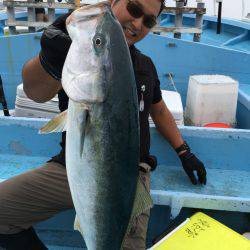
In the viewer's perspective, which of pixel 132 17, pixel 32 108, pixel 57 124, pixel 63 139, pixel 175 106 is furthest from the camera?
pixel 32 108

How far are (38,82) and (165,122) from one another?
4.67 ft

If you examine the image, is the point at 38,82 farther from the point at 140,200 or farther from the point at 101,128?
the point at 140,200

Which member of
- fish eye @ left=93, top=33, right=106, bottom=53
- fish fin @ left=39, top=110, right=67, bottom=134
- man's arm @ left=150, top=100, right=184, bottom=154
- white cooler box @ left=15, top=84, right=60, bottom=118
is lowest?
white cooler box @ left=15, top=84, right=60, bottom=118

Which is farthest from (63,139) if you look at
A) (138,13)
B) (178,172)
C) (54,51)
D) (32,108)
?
(32,108)

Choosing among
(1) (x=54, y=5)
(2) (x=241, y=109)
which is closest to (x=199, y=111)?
(2) (x=241, y=109)

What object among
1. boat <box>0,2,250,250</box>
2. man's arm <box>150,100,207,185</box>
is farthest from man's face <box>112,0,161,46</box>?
boat <box>0,2,250,250</box>

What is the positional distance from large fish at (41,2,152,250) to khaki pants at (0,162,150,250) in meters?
0.77

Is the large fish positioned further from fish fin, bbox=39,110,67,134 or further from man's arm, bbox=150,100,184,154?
man's arm, bbox=150,100,184,154

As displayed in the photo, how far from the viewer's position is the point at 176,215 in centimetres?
271

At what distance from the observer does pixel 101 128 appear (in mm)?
1438

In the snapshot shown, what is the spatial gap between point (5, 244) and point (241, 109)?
3545 millimetres

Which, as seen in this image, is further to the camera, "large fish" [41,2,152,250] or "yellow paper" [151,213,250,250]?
"yellow paper" [151,213,250,250]

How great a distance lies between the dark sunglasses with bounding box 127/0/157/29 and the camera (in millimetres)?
1973

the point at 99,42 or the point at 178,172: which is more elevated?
the point at 99,42
